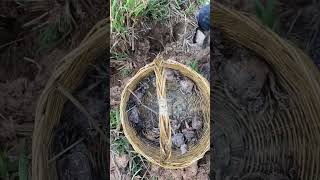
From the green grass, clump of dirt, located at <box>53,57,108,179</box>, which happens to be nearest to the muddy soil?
the green grass

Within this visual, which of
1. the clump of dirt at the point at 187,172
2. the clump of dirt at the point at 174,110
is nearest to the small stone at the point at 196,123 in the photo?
the clump of dirt at the point at 174,110

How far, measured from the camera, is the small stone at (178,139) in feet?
7.70

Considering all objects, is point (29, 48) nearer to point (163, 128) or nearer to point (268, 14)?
point (163, 128)

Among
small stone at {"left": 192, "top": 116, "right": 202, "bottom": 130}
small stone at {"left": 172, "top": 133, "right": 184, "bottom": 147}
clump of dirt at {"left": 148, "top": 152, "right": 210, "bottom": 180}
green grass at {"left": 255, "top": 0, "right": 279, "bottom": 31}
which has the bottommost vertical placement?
clump of dirt at {"left": 148, "top": 152, "right": 210, "bottom": 180}

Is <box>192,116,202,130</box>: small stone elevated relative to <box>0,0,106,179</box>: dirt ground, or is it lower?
lower

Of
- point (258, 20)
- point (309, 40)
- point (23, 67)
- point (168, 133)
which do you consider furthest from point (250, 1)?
point (23, 67)

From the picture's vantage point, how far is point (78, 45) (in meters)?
2.30

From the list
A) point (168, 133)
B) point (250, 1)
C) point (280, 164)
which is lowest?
point (280, 164)

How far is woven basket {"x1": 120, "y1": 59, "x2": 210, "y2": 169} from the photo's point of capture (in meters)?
2.31

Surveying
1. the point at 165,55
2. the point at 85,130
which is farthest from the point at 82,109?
the point at 165,55

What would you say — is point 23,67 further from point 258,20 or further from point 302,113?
point 302,113

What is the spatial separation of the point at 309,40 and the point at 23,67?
1.19 metres

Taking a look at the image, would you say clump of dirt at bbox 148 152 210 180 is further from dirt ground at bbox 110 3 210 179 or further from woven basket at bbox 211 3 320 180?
woven basket at bbox 211 3 320 180

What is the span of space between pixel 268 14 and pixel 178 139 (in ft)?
2.13
